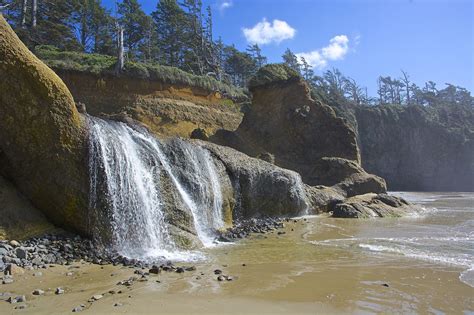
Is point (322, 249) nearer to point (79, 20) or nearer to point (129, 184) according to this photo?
point (129, 184)

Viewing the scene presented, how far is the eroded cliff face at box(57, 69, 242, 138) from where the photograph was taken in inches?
1098

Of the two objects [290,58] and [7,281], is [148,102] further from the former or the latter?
[290,58]

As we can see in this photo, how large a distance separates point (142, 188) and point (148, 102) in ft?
61.2

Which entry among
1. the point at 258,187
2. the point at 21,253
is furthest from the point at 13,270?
the point at 258,187

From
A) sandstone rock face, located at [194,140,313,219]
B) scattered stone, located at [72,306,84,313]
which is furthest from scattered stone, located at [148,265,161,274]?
sandstone rock face, located at [194,140,313,219]

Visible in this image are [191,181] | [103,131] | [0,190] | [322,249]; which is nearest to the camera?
[0,190]

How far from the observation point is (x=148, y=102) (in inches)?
1151

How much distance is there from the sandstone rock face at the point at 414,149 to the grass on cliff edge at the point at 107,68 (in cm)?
3447

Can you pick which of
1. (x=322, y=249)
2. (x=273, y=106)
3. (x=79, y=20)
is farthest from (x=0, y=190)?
(x=79, y=20)

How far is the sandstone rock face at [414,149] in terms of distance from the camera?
5850cm

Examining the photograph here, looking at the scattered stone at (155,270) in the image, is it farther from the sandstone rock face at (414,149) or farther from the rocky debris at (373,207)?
the sandstone rock face at (414,149)

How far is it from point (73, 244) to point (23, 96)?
150 inches

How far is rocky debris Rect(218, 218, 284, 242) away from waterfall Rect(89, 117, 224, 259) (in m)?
0.51

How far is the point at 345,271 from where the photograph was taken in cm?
794
